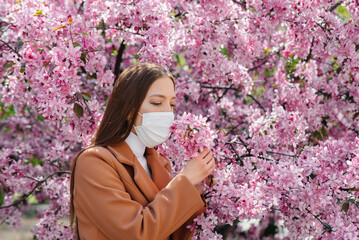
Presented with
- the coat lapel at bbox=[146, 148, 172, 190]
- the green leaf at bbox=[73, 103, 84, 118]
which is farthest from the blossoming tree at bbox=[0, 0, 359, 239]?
the coat lapel at bbox=[146, 148, 172, 190]

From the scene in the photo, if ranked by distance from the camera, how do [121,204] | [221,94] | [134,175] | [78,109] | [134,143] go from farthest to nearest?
[221,94], [78,109], [134,143], [134,175], [121,204]

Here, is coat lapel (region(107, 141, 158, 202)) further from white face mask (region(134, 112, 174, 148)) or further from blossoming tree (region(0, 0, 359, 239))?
blossoming tree (region(0, 0, 359, 239))

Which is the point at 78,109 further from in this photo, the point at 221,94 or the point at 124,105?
the point at 221,94

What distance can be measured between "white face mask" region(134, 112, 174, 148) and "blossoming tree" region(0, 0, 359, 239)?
0.28 ft

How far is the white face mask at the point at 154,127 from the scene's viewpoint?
7.20ft

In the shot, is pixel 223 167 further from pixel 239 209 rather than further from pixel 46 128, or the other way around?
pixel 46 128

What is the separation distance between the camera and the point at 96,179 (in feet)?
6.50

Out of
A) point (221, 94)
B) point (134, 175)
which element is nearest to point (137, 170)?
point (134, 175)

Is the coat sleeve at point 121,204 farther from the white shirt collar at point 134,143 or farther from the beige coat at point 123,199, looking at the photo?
the white shirt collar at point 134,143

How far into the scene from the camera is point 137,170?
2182 millimetres

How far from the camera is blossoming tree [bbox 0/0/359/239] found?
8.64 feet

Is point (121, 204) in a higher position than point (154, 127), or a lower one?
lower

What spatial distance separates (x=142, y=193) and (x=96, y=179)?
291 mm

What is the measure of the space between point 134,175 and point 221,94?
2.94m
